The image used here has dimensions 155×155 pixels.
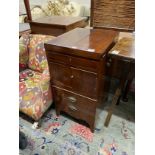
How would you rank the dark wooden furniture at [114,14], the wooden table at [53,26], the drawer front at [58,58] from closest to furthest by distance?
1. the drawer front at [58,58]
2. the dark wooden furniture at [114,14]
3. the wooden table at [53,26]

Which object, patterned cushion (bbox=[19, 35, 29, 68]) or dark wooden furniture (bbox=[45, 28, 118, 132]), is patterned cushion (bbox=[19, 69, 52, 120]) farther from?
patterned cushion (bbox=[19, 35, 29, 68])

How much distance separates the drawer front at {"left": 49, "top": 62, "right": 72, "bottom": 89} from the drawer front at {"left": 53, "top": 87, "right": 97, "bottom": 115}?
2.6 inches

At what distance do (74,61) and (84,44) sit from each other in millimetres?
141

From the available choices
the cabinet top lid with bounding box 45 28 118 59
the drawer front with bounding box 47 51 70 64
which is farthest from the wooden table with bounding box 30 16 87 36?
the drawer front with bounding box 47 51 70 64

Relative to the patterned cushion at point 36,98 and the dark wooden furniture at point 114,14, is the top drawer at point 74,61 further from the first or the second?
the dark wooden furniture at point 114,14

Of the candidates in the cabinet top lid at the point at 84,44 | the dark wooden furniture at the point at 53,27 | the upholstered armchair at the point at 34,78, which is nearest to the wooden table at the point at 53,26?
the dark wooden furniture at the point at 53,27

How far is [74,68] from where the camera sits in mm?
1086

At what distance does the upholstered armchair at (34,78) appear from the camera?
1.31m

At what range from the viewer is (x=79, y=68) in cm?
106

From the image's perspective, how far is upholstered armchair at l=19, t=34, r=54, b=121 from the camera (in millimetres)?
1306
